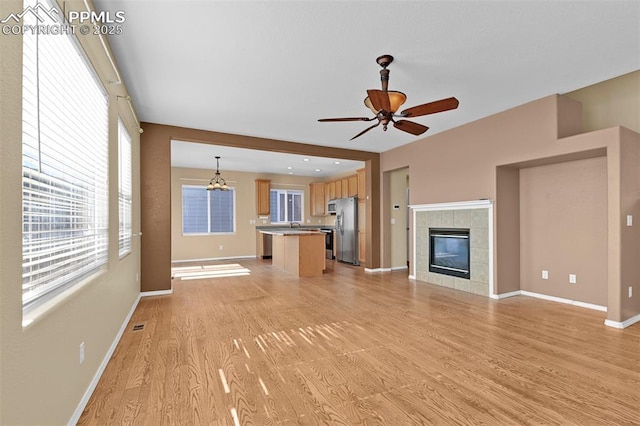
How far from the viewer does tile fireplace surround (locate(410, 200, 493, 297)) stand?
4500 mm

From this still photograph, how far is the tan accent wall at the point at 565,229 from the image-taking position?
375cm

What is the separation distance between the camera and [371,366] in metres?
2.37

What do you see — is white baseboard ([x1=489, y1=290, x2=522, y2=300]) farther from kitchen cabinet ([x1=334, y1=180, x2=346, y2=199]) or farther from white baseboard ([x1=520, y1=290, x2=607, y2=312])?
kitchen cabinet ([x1=334, y1=180, x2=346, y2=199])

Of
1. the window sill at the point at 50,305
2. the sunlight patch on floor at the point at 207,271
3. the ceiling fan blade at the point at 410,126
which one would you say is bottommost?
the sunlight patch on floor at the point at 207,271

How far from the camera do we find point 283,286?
17.2 feet

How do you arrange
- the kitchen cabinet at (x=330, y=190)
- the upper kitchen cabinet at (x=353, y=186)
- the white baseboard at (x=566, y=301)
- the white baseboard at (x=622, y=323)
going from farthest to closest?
the kitchen cabinet at (x=330, y=190) → the upper kitchen cabinet at (x=353, y=186) → the white baseboard at (x=566, y=301) → the white baseboard at (x=622, y=323)

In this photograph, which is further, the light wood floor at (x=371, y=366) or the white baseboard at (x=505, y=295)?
the white baseboard at (x=505, y=295)

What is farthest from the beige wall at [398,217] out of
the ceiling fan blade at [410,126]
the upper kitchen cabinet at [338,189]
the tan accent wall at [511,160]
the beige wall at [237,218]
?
the ceiling fan blade at [410,126]

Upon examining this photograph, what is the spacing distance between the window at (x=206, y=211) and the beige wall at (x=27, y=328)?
6.60 meters

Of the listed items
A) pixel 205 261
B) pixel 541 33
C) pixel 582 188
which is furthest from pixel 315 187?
pixel 541 33

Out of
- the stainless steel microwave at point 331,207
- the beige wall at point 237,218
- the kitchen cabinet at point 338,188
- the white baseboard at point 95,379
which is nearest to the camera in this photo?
the white baseboard at point 95,379

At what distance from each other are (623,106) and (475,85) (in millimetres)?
1877

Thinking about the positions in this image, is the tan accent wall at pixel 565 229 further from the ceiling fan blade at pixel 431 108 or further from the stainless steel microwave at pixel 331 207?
the stainless steel microwave at pixel 331 207

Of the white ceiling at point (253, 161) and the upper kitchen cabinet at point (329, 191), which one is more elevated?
the white ceiling at point (253, 161)
